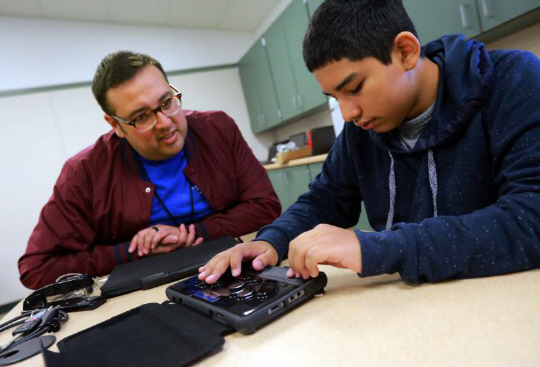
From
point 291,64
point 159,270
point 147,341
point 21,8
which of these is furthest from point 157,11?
point 147,341

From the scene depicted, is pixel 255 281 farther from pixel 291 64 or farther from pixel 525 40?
pixel 291 64

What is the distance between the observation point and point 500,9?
1.71 m

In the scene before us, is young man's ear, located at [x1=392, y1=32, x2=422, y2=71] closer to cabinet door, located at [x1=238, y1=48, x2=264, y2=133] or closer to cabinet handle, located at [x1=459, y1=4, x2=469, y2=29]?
cabinet handle, located at [x1=459, y1=4, x2=469, y2=29]

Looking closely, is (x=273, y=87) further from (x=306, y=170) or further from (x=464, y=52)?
(x=464, y=52)

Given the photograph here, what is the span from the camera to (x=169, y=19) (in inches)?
152

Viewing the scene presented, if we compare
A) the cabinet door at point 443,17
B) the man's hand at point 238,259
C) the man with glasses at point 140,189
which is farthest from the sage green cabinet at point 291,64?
the man's hand at point 238,259

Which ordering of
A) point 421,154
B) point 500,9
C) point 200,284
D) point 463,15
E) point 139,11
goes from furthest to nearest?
point 139,11 < point 463,15 < point 500,9 < point 421,154 < point 200,284

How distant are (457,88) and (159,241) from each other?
3.13 ft

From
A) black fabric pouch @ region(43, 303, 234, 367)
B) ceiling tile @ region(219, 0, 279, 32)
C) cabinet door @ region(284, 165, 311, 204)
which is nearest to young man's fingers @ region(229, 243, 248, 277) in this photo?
black fabric pouch @ region(43, 303, 234, 367)

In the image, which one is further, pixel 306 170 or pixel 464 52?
pixel 306 170

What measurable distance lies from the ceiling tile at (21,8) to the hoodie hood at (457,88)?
3.65m

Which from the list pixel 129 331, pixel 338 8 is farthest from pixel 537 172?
pixel 129 331

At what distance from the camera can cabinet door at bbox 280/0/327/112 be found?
2945 mm

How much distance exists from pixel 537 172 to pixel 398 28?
0.39 meters
